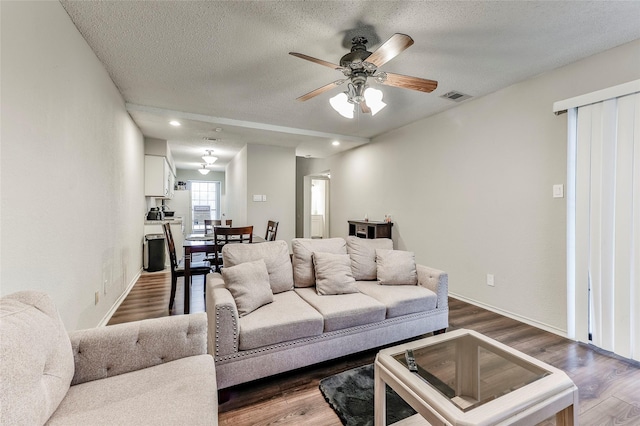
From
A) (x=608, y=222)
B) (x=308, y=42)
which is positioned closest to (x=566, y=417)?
(x=608, y=222)

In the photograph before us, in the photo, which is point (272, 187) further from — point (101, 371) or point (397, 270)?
point (101, 371)

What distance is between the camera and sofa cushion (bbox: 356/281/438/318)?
2.27m

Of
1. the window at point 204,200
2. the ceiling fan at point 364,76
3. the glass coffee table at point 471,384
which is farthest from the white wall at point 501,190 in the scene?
the window at point 204,200

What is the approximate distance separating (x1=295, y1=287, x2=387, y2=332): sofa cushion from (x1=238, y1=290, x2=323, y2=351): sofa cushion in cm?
8

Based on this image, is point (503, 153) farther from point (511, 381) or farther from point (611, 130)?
point (511, 381)

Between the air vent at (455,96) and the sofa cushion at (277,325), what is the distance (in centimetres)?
290

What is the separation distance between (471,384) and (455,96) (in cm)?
307

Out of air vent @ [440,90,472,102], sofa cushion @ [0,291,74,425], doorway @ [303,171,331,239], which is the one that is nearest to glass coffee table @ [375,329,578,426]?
sofa cushion @ [0,291,74,425]

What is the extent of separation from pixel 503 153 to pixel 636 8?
144 cm

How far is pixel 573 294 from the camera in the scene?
251 cm

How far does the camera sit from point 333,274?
241 centimetres

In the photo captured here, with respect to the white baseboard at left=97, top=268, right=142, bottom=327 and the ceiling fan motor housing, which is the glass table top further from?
the white baseboard at left=97, top=268, right=142, bottom=327

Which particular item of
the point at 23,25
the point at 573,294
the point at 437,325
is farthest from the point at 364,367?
the point at 23,25

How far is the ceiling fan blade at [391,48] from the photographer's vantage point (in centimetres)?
167
